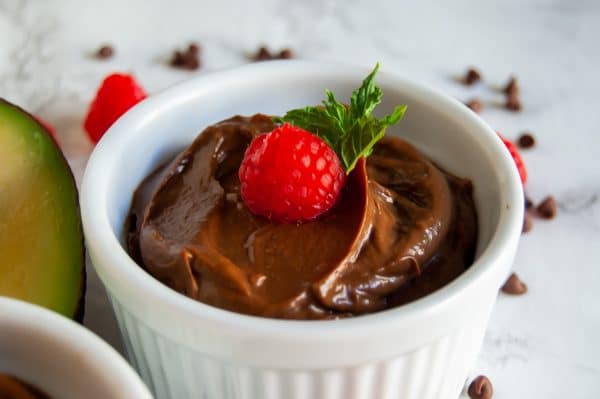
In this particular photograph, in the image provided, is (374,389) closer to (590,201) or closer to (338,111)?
(338,111)

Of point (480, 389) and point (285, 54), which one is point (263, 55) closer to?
point (285, 54)

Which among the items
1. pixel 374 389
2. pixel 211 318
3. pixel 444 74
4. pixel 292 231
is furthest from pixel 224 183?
pixel 444 74

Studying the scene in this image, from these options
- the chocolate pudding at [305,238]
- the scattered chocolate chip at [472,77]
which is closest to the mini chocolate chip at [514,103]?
the scattered chocolate chip at [472,77]

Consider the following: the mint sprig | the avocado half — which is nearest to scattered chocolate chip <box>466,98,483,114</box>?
the mint sprig

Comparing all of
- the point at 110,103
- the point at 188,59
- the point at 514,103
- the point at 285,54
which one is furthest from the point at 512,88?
the point at 110,103

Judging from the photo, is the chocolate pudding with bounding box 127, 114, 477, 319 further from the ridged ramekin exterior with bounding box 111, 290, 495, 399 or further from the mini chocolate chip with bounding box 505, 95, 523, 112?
the mini chocolate chip with bounding box 505, 95, 523, 112

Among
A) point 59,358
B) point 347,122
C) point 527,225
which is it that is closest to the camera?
point 59,358

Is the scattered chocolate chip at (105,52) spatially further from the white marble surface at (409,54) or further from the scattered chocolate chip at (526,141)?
the scattered chocolate chip at (526,141)
